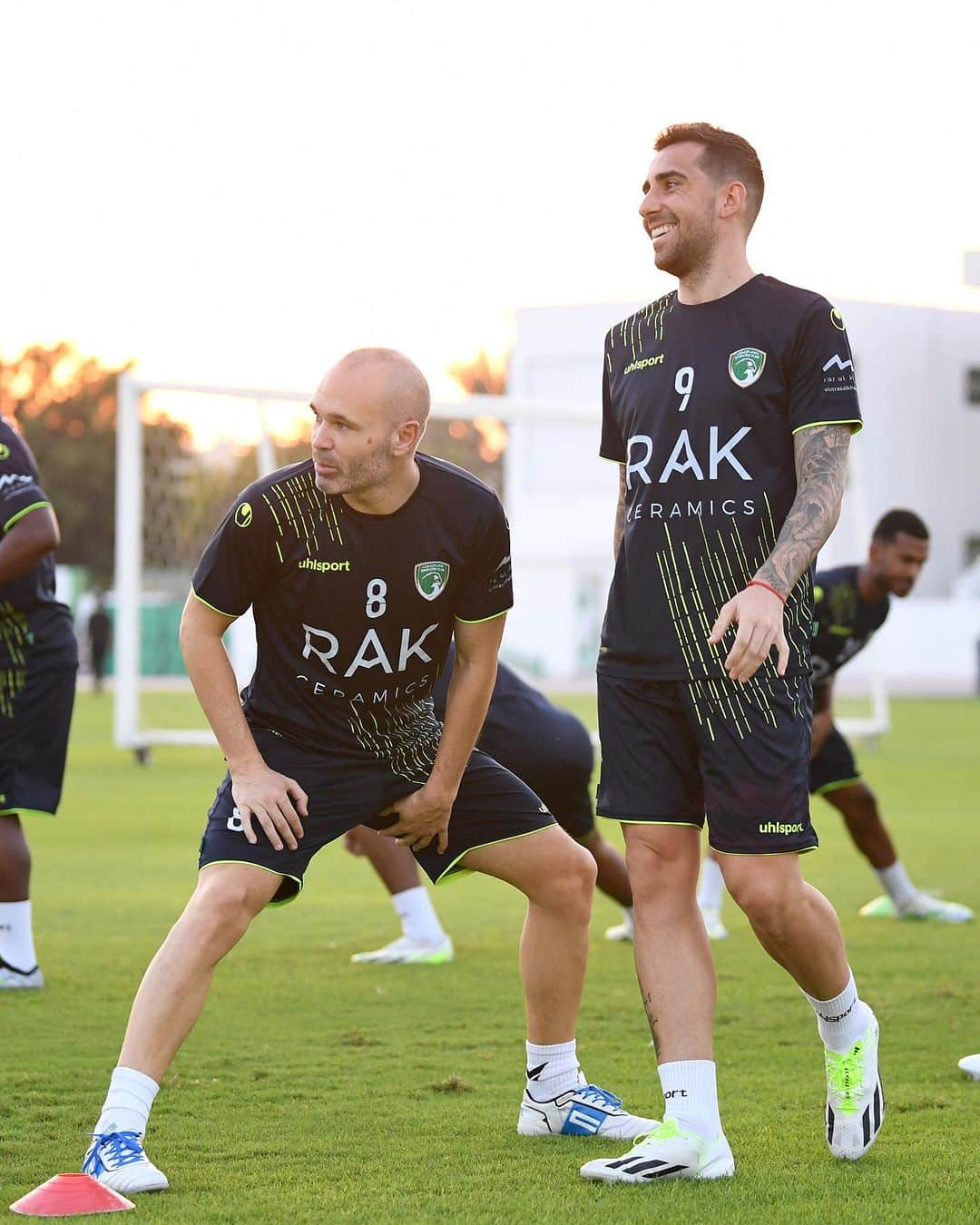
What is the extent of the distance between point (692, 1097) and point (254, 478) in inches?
645

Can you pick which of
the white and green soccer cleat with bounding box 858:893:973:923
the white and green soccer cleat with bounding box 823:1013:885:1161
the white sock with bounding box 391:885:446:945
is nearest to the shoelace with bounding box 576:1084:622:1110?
the white and green soccer cleat with bounding box 823:1013:885:1161

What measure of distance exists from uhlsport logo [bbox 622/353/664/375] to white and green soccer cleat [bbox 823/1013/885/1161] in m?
1.77

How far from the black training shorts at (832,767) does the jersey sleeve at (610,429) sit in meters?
4.22

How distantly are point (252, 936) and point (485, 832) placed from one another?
4.17m

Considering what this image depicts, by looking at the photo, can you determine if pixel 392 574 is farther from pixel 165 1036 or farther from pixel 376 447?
pixel 165 1036

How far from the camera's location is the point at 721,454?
4441mm

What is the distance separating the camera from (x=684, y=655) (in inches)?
175

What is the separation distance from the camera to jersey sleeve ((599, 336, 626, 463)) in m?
4.79

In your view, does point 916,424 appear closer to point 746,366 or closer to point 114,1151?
point 746,366

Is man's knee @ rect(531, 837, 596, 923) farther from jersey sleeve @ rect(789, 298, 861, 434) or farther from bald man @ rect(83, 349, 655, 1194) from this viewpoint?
jersey sleeve @ rect(789, 298, 861, 434)

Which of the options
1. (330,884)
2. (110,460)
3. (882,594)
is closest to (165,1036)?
(882,594)

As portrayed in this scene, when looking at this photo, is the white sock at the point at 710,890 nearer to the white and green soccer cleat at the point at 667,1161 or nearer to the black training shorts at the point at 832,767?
the black training shorts at the point at 832,767

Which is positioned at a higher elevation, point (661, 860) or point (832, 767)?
point (661, 860)

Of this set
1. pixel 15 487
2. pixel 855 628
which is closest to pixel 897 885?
pixel 855 628
